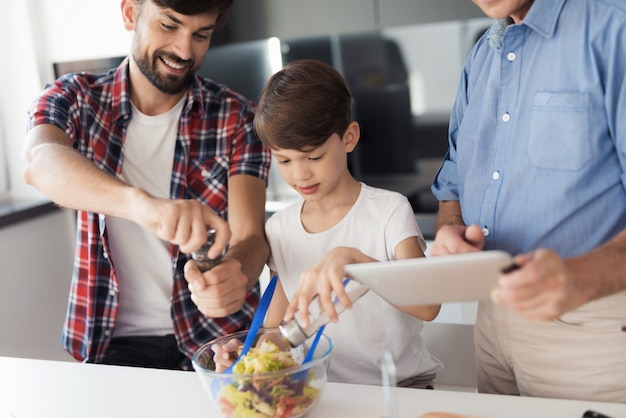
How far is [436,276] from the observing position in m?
0.98

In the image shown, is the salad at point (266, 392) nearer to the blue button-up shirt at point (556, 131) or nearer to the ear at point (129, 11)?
the blue button-up shirt at point (556, 131)

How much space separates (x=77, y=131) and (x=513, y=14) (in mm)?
1125

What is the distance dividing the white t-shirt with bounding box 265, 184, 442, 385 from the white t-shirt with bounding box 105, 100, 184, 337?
0.49 meters

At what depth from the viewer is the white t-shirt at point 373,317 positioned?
1585mm

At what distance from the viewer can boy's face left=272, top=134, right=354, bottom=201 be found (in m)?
1.58

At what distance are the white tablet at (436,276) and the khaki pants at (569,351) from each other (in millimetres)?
352

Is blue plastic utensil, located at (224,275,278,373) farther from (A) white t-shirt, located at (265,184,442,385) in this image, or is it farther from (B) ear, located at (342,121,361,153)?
(B) ear, located at (342,121,361,153)

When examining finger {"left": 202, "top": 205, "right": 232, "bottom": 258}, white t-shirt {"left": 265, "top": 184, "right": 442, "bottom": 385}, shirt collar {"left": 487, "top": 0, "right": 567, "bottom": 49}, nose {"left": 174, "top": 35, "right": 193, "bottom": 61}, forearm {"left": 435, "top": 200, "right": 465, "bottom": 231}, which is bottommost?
white t-shirt {"left": 265, "top": 184, "right": 442, "bottom": 385}

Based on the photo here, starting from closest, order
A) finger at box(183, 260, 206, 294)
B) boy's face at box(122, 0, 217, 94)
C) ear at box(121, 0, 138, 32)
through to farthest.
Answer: finger at box(183, 260, 206, 294)
boy's face at box(122, 0, 217, 94)
ear at box(121, 0, 138, 32)

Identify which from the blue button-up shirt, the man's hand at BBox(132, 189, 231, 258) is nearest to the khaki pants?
the blue button-up shirt

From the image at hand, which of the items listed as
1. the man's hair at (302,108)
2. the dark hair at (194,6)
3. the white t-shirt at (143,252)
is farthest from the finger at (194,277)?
the dark hair at (194,6)

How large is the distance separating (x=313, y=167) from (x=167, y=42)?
55cm

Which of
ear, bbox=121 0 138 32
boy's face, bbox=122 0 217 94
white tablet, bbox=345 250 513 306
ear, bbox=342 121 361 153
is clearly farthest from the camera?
ear, bbox=121 0 138 32

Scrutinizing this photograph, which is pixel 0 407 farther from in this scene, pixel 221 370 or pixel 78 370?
pixel 221 370
